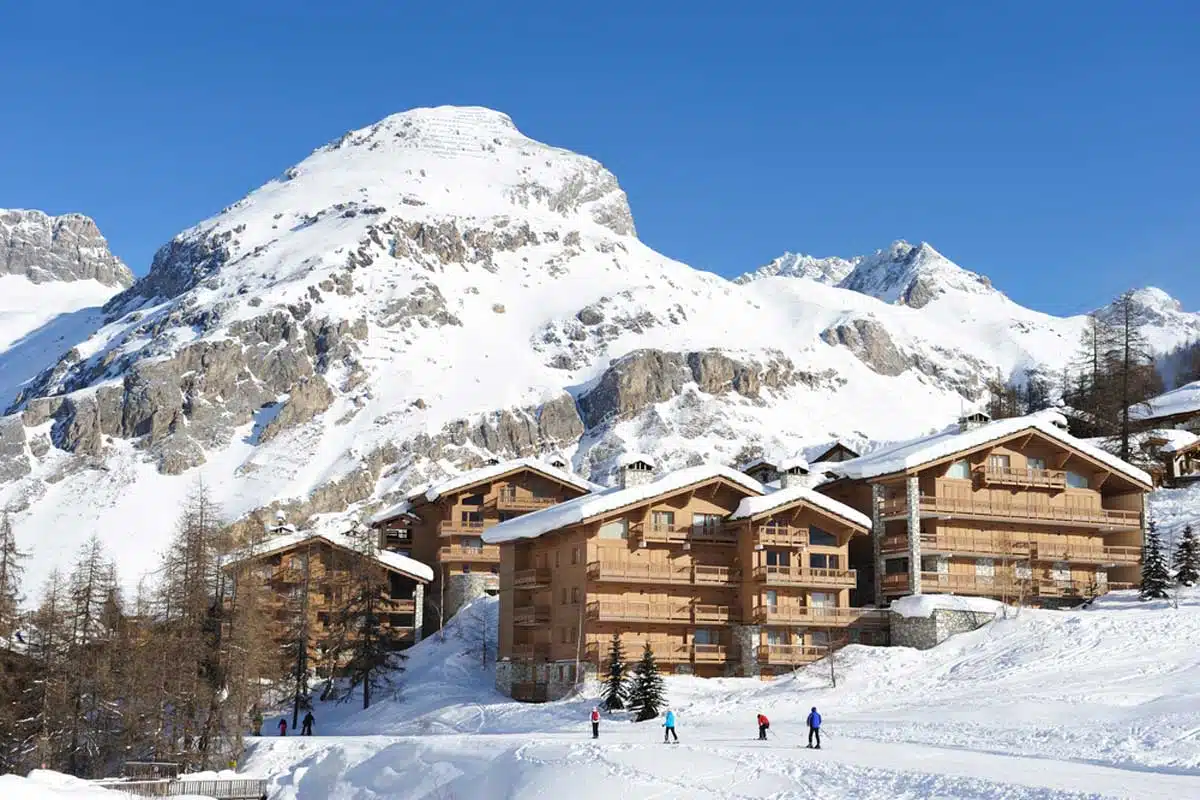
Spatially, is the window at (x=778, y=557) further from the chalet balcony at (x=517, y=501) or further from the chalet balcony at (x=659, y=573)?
the chalet balcony at (x=517, y=501)

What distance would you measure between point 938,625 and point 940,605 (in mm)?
962

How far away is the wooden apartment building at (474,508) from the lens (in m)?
86.2

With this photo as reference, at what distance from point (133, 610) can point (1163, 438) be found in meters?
64.8

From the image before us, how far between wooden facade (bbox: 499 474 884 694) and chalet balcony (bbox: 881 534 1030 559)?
9.90 feet

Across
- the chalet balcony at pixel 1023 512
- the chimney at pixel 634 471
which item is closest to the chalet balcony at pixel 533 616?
the chimney at pixel 634 471

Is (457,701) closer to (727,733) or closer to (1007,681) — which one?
(727,733)

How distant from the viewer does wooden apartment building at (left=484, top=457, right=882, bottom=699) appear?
63844 mm

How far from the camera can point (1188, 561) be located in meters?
63.8

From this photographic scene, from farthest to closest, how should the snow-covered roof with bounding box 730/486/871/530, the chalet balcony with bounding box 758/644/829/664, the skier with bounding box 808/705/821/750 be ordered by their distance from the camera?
the snow-covered roof with bounding box 730/486/871/530, the chalet balcony with bounding box 758/644/829/664, the skier with bounding box 808/705/821/750

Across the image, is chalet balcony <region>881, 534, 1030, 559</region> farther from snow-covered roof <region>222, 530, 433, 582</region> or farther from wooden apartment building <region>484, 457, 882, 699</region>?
snow-covered roof <region>222, 530, 433, 582</region>

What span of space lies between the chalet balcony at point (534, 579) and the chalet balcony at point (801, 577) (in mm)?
10513

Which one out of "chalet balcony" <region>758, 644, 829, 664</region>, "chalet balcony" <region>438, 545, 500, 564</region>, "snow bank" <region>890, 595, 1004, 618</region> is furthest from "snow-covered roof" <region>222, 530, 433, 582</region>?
"snow bank" <region>890, 595, 1004, 618</region>

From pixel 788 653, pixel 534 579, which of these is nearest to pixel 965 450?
pixel 788 653

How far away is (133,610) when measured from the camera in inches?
2968
